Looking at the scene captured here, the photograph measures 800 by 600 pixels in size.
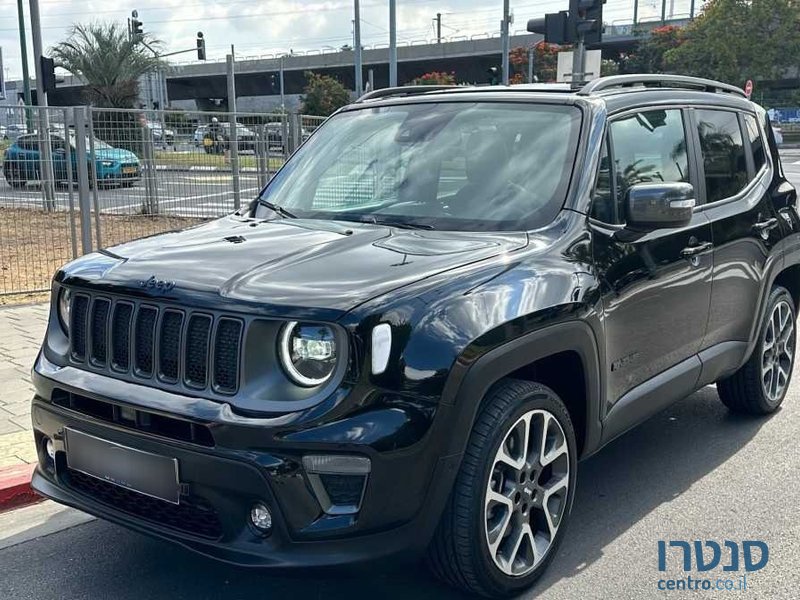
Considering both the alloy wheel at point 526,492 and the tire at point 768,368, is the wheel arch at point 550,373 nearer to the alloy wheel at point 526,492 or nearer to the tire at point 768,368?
the alloy wheel at point 526,492

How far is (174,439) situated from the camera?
276cm

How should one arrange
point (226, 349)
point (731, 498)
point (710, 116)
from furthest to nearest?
point (710, 116) → point (731, 498) → point (226, 349)

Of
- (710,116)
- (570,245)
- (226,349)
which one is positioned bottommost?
(226,349)

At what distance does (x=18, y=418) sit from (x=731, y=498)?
154 inches

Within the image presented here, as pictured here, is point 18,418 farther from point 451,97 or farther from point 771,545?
point 771,545

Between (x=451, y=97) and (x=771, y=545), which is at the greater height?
(x=451, y=97)

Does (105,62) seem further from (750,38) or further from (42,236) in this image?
(750,38)

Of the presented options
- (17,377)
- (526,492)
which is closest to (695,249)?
(526,492)

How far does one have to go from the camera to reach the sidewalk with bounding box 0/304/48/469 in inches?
181

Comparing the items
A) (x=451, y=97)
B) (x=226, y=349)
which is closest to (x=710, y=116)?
(x=451, y=97)

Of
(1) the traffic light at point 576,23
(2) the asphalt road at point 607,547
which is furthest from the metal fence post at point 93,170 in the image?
(1) the traffic light at point 576,23

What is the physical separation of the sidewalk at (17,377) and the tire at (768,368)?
3.93m

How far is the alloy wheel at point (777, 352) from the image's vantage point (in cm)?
515

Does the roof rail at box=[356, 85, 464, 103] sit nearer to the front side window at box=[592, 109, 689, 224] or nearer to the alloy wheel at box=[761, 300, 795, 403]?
the front side window at box=[592, 109, 689, 224]
